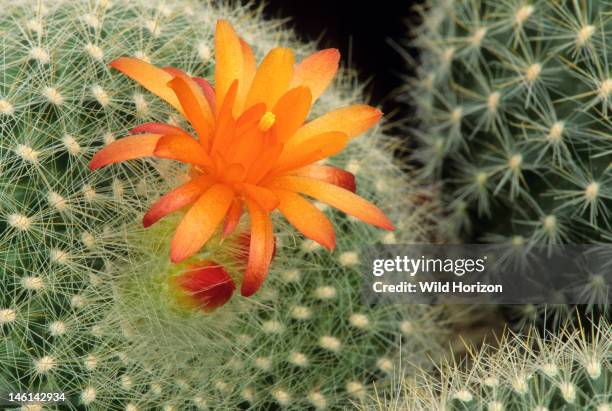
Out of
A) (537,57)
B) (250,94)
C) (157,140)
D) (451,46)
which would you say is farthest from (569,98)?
(157,140)

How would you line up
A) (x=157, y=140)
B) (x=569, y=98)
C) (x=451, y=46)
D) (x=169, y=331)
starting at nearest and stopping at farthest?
(x=157, y=140)
(x=169, y=331)
(x=569, y=98)
(x=451, y=46)

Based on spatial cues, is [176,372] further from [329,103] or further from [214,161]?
[329,103]

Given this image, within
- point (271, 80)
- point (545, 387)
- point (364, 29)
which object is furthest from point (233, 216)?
point (364, 29)

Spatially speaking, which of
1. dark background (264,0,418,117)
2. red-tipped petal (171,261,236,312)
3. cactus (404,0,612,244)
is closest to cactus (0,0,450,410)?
red-tipped petal (171,261,236,312)

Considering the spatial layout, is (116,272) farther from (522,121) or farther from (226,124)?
(522,121)

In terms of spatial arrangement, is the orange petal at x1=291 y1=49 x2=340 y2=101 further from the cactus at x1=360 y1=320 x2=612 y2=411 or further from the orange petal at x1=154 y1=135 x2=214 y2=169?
the cactus at x1=360 y1=320 x2=612 y2=411
